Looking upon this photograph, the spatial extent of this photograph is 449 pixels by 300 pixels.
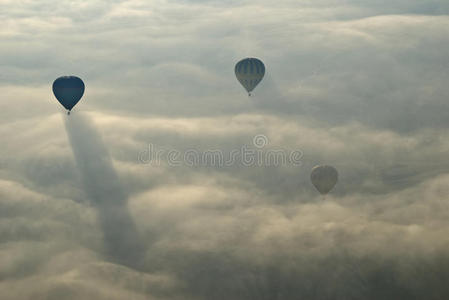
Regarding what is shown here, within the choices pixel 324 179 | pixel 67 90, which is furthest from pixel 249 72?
pixel 67 90

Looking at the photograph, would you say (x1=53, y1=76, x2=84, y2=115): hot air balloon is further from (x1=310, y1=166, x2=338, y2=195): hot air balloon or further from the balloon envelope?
(x1=310, y1=166, x2=338, y2=195): hot air balloon

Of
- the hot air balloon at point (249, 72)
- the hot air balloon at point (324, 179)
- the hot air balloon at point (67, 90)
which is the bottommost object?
the hot air balloon at point (324, 179)

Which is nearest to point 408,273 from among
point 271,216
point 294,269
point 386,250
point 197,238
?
point 386,250

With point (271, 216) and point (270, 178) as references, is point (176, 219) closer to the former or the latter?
point (271, 216)

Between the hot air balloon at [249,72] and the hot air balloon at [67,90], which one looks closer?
the hot air balloon at [67,90]

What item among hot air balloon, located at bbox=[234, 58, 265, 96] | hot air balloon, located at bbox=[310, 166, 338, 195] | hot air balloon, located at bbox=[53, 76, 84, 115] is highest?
hot air balloon, located at bbox=[234, 58, 265, 96]

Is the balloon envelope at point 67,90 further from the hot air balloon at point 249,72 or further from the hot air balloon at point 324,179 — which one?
the hot air balloon at point 324,179

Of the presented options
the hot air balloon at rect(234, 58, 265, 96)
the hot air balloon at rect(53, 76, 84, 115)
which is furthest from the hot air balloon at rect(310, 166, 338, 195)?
the hot air balloon at rect(53, 76, 84, 115)

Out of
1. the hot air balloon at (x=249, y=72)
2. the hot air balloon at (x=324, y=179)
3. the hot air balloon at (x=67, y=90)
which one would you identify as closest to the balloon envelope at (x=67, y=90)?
the hot air balloon at (x=67, y=90)

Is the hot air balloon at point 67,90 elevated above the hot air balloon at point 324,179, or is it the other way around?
the hot air balloon at point 67,90
